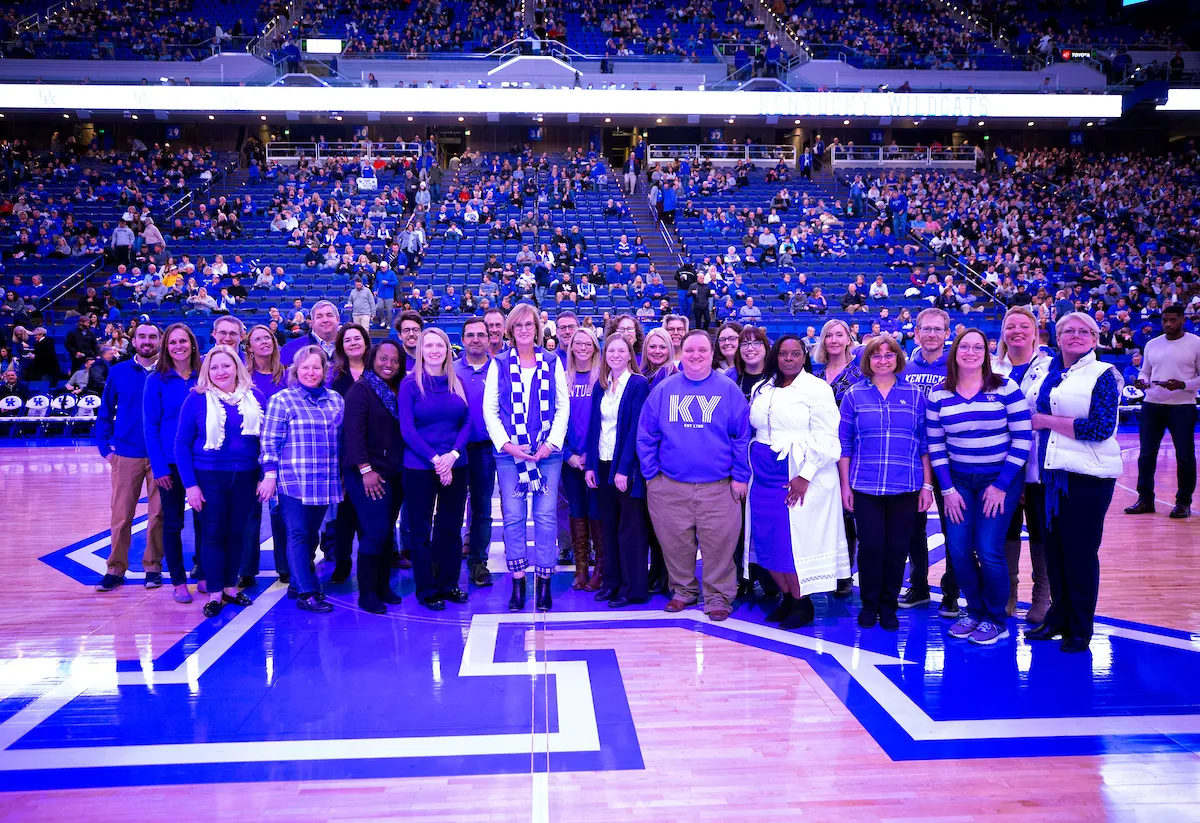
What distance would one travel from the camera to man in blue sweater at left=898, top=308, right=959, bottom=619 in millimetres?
4602

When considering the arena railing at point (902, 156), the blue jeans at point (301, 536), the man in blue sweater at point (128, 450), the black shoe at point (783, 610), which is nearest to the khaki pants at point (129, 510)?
the man in blue sweater at point (128, 450)

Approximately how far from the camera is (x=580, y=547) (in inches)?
202

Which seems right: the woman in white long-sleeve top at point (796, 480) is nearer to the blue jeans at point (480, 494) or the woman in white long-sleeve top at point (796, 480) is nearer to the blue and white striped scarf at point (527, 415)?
the blue and white striped scarf at point (527, 415)

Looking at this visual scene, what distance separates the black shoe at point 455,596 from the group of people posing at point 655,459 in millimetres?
45

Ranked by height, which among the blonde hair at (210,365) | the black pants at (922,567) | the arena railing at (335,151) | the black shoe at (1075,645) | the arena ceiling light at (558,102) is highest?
the arena ceiling light at (558,102)

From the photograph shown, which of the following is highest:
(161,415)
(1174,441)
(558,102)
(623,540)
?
(558,102)

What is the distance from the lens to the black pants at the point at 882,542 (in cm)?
422

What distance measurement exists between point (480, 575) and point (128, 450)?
2.36 metres

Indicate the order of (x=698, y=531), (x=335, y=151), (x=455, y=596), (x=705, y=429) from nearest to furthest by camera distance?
(x=705, y=429) < (x=698, y=531) < (x=455, y=596) < (x=335, y=151)

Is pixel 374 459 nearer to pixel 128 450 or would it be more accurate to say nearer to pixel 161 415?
pixel 161 415

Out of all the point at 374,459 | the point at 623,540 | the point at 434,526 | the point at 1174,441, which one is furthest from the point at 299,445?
the point at 1174,441

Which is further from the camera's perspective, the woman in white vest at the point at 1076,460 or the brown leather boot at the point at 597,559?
the brown leather boot at the point at 597,559

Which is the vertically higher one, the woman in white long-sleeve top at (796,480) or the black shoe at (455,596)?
the woman in white long-sleeve top at (796,480)

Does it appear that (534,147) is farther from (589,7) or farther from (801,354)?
(801,354)
